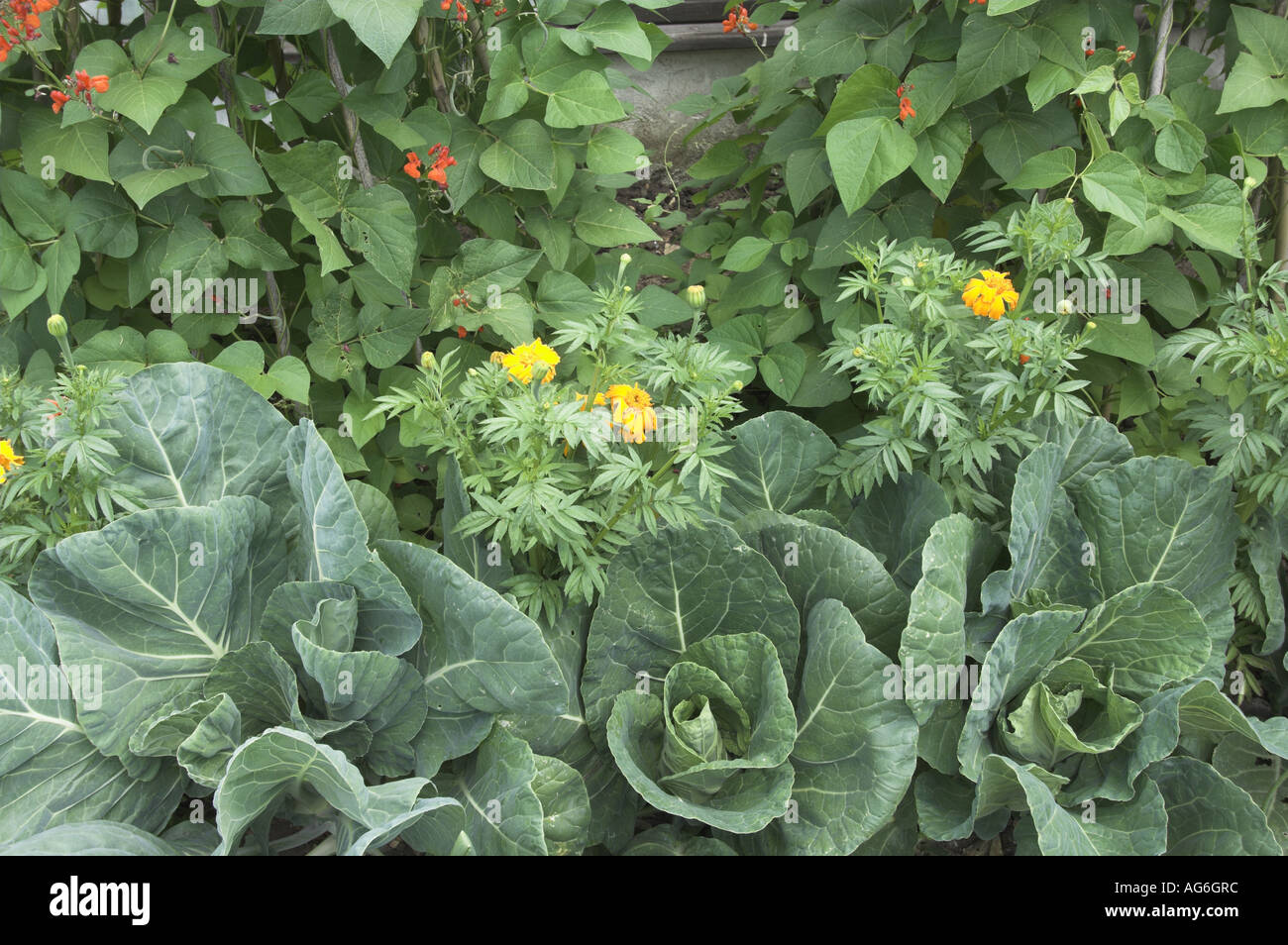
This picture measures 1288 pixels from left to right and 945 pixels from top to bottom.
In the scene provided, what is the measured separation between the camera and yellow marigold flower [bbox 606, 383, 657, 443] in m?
1.50

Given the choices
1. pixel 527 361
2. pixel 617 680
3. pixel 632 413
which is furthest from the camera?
pixel 617 680

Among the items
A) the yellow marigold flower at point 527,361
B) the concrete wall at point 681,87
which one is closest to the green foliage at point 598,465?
the yellow marigold flower at point 527,361

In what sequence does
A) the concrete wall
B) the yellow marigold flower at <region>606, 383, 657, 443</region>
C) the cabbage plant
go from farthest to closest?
the concrete wall
the cabbage plant
the yellow marigold flower at <region>606, 383, 657, 443</region>

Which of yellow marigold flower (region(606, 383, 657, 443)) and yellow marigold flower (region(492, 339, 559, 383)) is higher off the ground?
yellow marigold flower (region(492, 339, 559, 383))

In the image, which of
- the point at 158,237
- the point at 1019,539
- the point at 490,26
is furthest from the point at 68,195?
the point at 1019,539

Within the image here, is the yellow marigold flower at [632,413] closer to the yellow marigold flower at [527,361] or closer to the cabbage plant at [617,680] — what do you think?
the yellow marigold flower at [527,361]

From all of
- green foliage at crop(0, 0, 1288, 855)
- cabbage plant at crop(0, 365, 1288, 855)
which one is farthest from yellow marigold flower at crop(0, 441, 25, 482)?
cabbage plant at crop(0, 365, 1288, 855)

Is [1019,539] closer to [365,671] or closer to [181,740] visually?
[365,671]

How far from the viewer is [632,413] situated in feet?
4.93

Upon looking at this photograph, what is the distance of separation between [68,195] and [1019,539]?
1.96m

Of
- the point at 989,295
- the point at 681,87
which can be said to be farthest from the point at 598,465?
the point at 681,87

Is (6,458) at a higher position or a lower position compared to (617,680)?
higher

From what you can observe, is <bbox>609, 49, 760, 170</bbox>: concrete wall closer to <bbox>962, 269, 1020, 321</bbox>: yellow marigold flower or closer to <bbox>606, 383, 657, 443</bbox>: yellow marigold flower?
<bbox>962, 269, 1020, 321</bbox>: yellow marigold flower

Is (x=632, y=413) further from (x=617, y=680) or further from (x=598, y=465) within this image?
(x=617, y=680)
